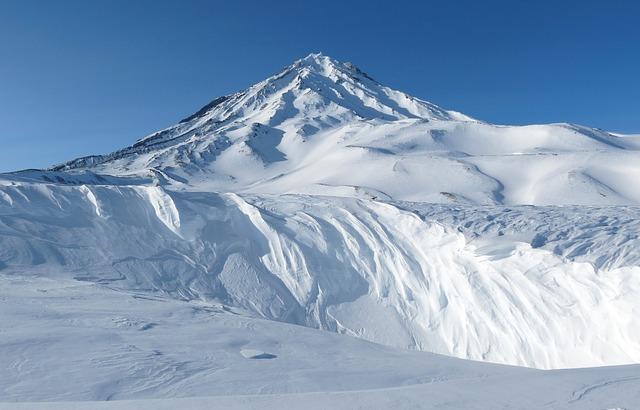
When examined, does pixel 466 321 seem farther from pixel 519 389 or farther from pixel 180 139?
pixel 180 139

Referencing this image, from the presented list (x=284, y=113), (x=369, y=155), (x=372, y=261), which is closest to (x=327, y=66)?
(x=284, y=113)

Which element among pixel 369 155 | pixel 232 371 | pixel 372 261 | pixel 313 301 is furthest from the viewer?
pixel 369 155

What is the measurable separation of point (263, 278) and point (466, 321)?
5.07m

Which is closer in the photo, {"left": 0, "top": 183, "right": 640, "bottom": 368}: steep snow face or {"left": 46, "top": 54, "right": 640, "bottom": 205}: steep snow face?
{"left": 0, "top": 183, "right": 640, "bottom": 368}: steep snow face

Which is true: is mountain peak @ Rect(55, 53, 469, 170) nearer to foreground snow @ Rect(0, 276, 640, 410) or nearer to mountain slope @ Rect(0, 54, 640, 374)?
mountain slope @ Rect(0, 54, 640, 374)

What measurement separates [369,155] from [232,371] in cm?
3444

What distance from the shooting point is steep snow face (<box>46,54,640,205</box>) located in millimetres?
28828

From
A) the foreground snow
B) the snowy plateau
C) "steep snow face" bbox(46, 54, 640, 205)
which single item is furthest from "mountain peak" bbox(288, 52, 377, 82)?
the foreground snow

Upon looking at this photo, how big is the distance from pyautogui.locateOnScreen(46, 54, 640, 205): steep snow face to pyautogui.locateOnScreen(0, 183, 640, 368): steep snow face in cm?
1334

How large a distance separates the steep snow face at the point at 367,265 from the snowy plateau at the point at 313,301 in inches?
1.7

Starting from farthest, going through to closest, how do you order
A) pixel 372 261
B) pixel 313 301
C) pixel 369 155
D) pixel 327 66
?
pixel 327 66 → pixel 369 155 → pixel 372 261 → pixel 313 301

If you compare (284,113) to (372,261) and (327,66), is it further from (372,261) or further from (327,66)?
(372,261)

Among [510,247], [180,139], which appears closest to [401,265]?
[510,247]

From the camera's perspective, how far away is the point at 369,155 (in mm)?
39250
